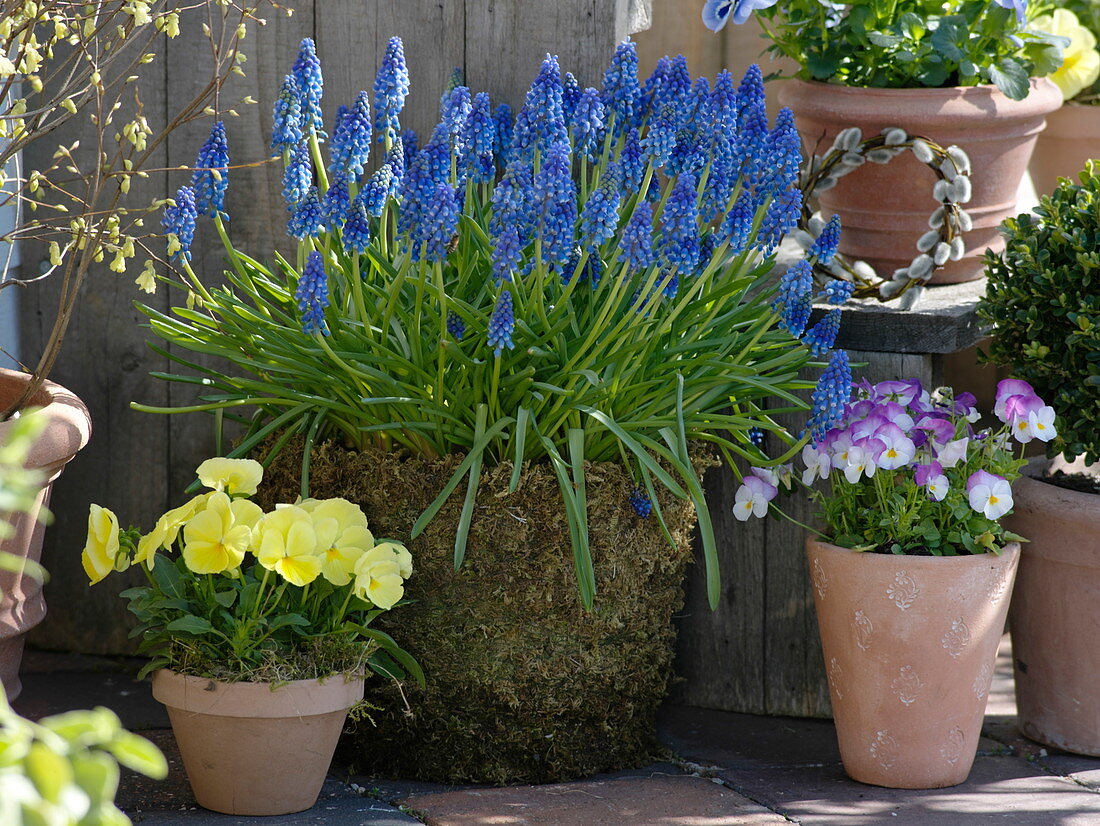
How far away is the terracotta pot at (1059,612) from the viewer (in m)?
2.36

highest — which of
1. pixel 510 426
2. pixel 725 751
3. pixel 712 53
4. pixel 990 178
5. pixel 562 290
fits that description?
pixel 712 53

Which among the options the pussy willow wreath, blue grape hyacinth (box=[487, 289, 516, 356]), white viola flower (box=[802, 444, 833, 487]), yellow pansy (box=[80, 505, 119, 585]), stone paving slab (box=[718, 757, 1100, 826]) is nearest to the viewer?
blue grape hyacinth (box=[487, 289, 516, 356])

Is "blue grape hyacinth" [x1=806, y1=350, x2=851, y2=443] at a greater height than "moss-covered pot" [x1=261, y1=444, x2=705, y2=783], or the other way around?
"blue grape hyacinth" [x1=806, y1=350, x2=851, y2=443]

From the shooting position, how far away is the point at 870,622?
221 centimetres

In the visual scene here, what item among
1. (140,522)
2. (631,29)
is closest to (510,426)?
(631,29)

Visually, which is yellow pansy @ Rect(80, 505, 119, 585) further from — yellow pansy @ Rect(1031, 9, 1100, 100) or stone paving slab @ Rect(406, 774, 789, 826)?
yellow pansy @ Rect(1031, 9, 1100, 100)

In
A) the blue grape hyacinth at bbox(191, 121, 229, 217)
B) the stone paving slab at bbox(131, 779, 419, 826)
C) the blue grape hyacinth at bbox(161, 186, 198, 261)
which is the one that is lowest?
the stone paving slab at bbox(131, 779, 419, 826)

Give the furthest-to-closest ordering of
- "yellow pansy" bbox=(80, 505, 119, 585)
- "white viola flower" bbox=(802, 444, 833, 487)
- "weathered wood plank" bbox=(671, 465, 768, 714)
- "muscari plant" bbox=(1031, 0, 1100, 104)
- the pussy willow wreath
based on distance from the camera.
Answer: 1. "muscari plant" bbox=(1031, 0, 1100, 104)
2. "weathered wood plank" bbox=(671, 465, 768, 714)
3. the pussy willow wreath
4. "white viola flower" bbox=(802, 444, 833, 487)
5. "yellow pansy" bbox=(80, 505, 119, 585)

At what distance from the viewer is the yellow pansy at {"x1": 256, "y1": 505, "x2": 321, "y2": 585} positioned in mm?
1913

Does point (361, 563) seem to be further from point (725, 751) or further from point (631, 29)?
point (631, 29)

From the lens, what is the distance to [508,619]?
2.17m

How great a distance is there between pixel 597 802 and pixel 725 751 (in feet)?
1.54

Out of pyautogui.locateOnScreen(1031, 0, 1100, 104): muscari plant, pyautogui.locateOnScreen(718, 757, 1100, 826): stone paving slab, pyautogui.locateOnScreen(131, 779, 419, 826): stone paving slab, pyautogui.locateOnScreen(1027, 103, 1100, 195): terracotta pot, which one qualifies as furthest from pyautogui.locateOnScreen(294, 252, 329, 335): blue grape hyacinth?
pyautogui.locateOnScreen(1027, 103, 1100, 195): terracotta pot

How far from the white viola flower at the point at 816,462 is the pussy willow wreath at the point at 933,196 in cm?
44
